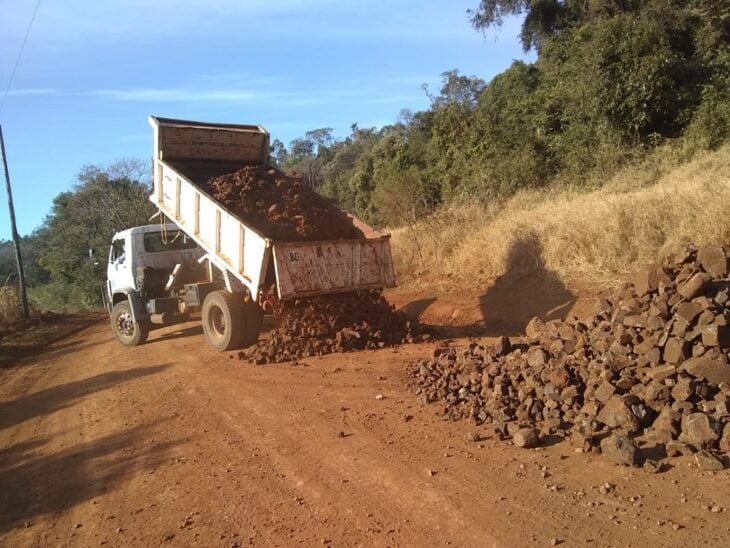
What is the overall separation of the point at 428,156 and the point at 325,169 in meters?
24.6

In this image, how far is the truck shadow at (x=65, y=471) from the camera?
4590 millimetres

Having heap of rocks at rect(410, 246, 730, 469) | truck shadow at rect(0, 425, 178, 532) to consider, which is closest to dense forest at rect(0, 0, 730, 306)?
heap of rocks at rect(410, 246, 730, 469)

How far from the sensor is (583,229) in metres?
11.2

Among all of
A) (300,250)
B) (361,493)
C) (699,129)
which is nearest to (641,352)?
(361,493)

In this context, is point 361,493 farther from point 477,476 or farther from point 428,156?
point 428,156

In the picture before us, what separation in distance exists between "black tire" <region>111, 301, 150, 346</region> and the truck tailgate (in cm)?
486

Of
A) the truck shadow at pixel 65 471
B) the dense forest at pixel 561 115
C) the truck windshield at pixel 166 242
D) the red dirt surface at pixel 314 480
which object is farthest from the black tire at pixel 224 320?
the dense forest at pixel 561 115

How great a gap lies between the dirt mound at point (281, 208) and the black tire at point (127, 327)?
139 inches

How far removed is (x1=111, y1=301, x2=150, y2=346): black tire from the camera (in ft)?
38.9

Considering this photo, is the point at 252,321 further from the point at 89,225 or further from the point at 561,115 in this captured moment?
the point at 89,225

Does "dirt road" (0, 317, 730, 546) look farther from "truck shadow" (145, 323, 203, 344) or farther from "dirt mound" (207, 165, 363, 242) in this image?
"truck shadow" (145, 323, 203, 344)

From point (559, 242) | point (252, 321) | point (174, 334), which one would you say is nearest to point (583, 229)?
point (559, 242)

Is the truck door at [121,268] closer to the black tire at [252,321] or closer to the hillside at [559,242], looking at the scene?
the black tire at [252,321]

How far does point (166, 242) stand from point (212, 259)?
294 centimetres
